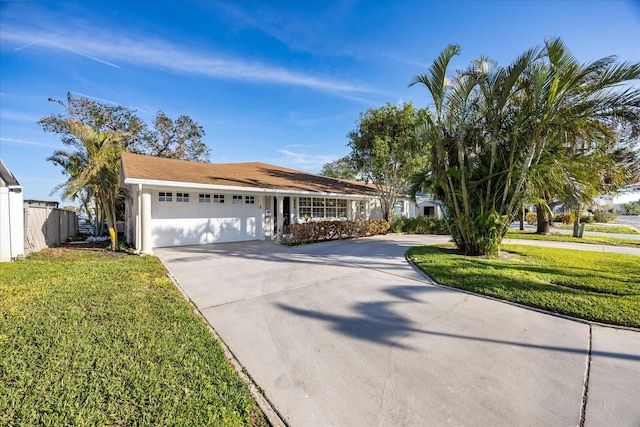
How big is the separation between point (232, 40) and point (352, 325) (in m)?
11.9

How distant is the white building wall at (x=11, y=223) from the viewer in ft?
25.8

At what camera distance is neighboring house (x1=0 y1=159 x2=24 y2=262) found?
25.8 feet

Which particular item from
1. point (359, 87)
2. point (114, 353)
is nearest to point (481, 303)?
point (114, 353)

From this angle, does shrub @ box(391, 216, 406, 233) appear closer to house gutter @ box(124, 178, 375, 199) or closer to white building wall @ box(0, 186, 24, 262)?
house gutter @ box(124, 178, 375, 199)

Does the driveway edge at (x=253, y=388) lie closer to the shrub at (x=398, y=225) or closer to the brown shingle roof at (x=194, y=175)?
the brown shingle roof at (x=194, y=175)

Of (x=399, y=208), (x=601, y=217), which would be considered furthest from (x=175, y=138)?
(x=601, y=217)

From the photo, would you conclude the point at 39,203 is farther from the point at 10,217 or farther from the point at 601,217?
the point at 601,217

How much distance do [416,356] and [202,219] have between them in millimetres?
10609

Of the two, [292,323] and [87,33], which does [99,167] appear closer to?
[87,33]

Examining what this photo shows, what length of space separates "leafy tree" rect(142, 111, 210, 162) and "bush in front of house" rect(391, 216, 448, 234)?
2058 centimetres

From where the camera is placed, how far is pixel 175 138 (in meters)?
25.3

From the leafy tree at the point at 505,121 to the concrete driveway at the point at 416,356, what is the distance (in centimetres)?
450

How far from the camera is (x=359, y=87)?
44.2 ft

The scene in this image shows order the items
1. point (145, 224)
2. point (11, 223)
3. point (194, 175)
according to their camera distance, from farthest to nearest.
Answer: point (194, 175) → point (145, 224) → point (11, 223)
